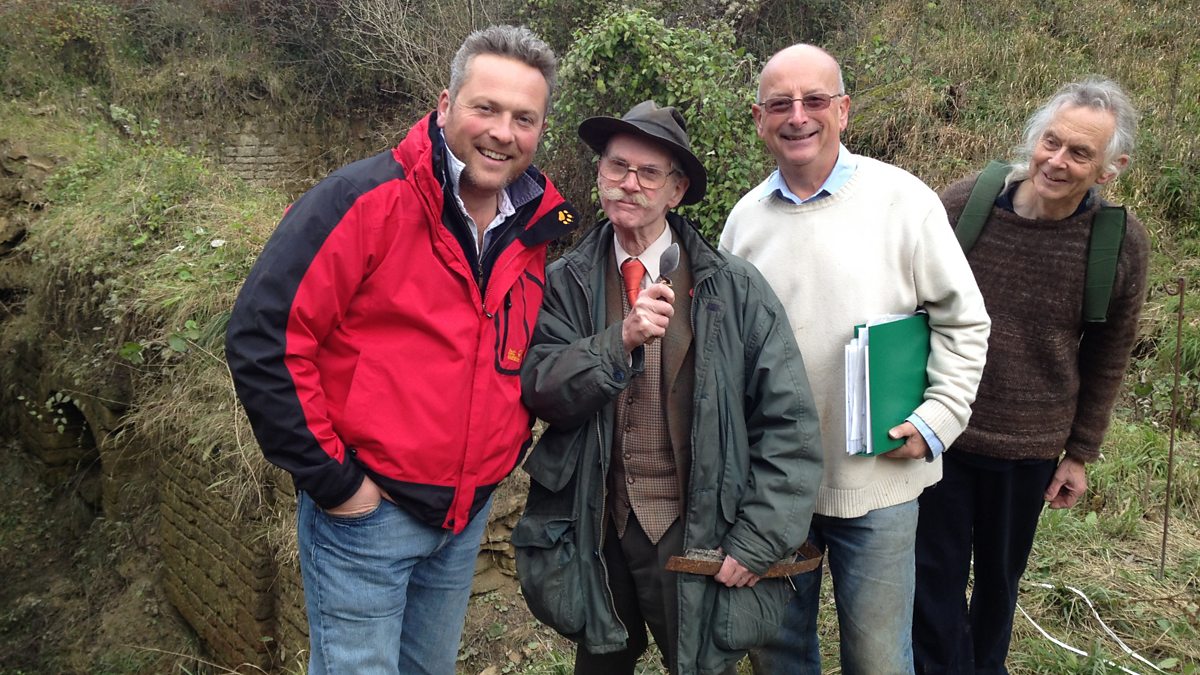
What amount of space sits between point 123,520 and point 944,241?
709 cm

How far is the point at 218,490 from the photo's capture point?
208 inches

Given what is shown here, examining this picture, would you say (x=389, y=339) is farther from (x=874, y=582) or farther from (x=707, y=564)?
(x=874, y=582)

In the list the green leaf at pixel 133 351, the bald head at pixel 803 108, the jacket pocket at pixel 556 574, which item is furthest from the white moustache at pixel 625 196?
the green leaf at pixel 133 351

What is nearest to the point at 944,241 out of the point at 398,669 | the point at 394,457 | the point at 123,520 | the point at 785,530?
the point at 785,530

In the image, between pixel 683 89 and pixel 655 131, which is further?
pixel 683 89

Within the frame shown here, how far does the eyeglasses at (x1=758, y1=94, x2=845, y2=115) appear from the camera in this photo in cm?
221

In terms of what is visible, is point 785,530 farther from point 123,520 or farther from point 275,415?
point 123,520

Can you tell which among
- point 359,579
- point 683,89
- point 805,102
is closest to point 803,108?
point 805,102

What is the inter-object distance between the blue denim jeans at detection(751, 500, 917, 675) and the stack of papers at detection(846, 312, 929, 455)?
0.24m

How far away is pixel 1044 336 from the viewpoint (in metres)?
2.60

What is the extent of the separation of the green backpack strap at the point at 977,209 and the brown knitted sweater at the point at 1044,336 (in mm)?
30

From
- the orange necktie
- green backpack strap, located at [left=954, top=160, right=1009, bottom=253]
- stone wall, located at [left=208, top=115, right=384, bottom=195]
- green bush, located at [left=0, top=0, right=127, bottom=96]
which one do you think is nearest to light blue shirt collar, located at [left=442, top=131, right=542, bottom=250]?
the orange necktie

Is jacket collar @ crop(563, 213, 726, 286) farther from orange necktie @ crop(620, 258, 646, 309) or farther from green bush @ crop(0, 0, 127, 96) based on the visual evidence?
green bush @ crop(0, 0, 127, 96)

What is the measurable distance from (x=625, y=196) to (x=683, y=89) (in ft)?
14.5
